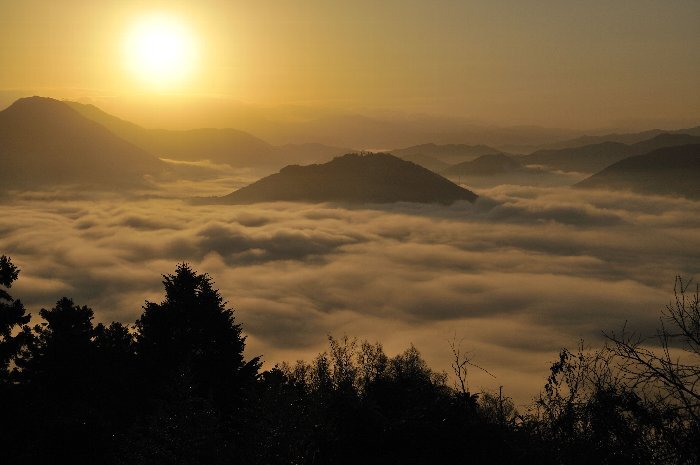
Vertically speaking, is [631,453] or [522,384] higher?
[631,453]

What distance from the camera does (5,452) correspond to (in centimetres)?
2406

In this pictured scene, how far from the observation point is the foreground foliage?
898 centimetres

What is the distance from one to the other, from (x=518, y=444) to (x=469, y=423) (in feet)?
3.85

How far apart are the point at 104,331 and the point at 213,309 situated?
253 inches

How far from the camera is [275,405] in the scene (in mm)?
15133

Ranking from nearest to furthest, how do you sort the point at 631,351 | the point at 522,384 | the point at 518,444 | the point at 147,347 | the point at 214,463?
1. the point at 631,351
2. the point at 518,444
3. the point at 214,463
4. the point at 147,347
5. the point at 522,384

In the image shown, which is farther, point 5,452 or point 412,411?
point 5,452

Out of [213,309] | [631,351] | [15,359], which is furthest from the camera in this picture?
[213,309]

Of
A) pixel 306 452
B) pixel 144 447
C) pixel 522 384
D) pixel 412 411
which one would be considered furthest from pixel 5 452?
pixel 522 384

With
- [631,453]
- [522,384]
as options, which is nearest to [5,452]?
[631,453]

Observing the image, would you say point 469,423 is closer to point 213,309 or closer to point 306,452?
point 306,452

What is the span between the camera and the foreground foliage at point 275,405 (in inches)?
354

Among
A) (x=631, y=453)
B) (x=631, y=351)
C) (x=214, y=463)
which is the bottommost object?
(x=214, y=463)

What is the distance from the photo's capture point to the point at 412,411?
1418 centimetres
